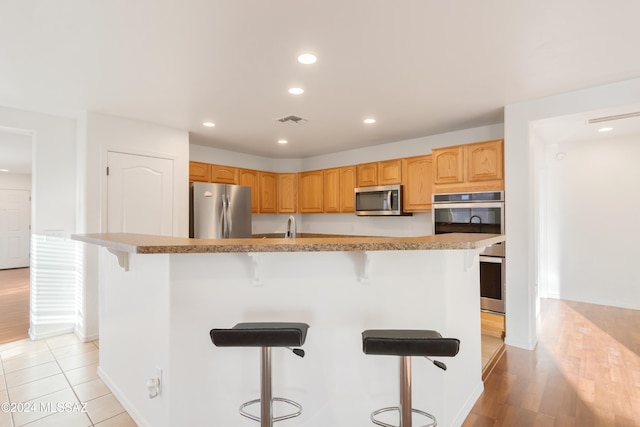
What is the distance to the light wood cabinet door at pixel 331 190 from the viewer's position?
534 cm

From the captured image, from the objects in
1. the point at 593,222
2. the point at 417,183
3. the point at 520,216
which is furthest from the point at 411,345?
the point at 593,222

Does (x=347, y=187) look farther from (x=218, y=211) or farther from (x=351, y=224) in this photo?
(x=218, y=211)

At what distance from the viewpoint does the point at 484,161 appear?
11.7 ft

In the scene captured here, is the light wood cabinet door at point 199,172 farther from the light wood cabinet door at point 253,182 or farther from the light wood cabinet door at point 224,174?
the light wood cabinet door at point 253,182

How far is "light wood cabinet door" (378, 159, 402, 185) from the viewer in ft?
15.1

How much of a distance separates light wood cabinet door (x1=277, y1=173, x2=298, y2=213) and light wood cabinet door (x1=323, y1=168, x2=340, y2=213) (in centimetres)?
66

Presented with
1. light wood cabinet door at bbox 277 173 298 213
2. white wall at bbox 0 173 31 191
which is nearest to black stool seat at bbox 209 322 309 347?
light wood cabinet door at bbox 277 173 298 213

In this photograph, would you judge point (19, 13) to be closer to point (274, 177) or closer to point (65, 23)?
point (65, 23)

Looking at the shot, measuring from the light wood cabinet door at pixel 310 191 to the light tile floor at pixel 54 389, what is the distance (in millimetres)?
3565

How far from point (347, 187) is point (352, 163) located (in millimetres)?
488

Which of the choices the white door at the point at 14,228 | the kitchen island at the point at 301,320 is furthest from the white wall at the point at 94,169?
the white door at the point at 14,228

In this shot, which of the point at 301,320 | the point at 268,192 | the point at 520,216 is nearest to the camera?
the point at 301,320

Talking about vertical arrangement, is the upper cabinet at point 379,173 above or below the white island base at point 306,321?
above

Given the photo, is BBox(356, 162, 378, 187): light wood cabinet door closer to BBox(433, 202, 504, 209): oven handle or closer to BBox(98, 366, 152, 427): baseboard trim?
BBox(433, 202, 504, 209): oven handle
